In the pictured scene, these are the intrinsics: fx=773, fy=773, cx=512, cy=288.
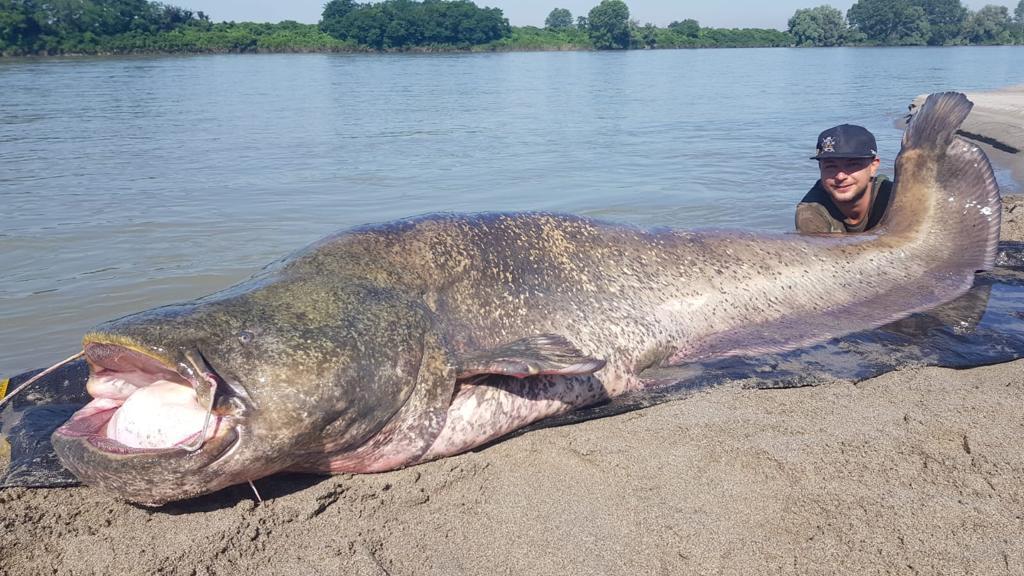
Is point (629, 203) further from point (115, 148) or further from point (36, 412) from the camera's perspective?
point (115, 148)

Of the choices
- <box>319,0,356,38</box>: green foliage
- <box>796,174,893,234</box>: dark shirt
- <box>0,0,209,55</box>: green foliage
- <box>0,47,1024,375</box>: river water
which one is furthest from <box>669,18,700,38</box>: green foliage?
<box>796,174,893,234</box>: dark shirt

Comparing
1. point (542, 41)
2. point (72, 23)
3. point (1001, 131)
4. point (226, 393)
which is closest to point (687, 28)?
point (542, 41)

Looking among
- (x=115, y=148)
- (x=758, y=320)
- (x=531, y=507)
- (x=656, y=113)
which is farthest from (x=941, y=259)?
(x=656, y=113)

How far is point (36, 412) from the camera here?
3061mm

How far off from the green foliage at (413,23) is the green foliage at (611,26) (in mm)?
10841

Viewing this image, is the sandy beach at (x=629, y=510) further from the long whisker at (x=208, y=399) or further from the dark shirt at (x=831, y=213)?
the dark shirt at (x=831, y=213)

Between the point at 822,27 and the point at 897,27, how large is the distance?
12.1m

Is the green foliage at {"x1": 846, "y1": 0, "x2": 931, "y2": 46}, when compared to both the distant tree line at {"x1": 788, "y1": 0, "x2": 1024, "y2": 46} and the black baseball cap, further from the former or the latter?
the black baseball cap

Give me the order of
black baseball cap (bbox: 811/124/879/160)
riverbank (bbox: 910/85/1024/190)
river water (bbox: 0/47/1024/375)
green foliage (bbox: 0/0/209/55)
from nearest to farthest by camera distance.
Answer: black baseball cap (bbox: 811/124/879/160), river water (bbox: 0/47/1024/375), riverbank (bbox: 910/85/1024/190), green foliage (bbox: 0/0/209/55)

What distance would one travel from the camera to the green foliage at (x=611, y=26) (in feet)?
306

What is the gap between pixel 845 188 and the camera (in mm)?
5066

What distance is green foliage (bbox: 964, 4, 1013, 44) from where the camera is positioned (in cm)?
9250

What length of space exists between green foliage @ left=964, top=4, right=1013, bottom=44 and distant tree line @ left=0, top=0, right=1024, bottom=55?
14cm

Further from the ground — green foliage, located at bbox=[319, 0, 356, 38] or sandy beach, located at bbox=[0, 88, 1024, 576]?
green foliage, located at bbox=[319, 0, 356, 38]
